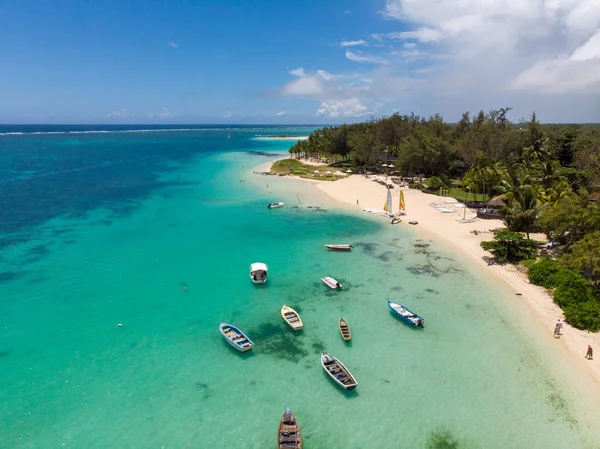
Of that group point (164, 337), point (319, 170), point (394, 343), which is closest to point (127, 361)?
point (164, 337)

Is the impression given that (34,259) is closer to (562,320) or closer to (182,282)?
(182,282)

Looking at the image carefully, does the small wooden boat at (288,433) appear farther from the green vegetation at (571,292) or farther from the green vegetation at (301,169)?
the green vegetation at (301,169)

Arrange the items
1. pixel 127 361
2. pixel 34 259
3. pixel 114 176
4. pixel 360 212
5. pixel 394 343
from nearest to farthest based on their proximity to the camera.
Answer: pixel 127 361 → pixel 394 343 → pixel 34 259 → pixel 360 212 → pixel 114 176

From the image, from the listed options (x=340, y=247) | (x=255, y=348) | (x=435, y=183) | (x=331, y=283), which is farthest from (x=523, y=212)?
(x=255, y=348)

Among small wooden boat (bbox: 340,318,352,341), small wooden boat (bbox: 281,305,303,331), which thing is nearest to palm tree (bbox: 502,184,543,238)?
small wooden boat (bbox: 340,318,352,341)

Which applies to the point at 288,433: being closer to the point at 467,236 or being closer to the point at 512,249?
the point at 512,249

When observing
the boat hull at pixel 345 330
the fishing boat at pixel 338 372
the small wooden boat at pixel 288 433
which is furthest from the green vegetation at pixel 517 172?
the small wooden boat at pixel 288 433
